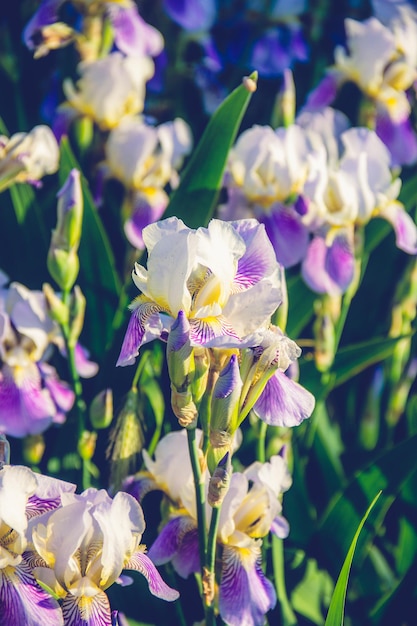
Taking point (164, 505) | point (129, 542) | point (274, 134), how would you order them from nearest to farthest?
1. point (129, 542)
2. point (164, 505)
3. point (274, 134)

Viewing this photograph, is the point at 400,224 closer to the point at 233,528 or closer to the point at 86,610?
the point at 233,528

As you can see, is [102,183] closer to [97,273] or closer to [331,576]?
[97,273]

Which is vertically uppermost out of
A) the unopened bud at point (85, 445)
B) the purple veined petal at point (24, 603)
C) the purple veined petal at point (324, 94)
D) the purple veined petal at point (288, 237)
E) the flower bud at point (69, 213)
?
the flower bud at point (69, 213)

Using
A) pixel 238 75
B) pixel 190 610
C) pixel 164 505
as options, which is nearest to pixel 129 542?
pixel 164 505

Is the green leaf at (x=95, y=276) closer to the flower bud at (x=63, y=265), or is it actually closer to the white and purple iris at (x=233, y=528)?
the flower bud at (x=63, y=265)

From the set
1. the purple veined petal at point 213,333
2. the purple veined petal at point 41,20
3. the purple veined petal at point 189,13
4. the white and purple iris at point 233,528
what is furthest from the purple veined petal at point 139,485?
the purple veined petal at point 189,13

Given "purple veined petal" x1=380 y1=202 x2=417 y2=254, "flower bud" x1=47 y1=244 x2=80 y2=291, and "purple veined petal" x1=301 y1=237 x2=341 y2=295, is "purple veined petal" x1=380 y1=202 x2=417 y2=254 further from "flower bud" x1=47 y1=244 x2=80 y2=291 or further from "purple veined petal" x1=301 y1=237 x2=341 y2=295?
"flower bud" x1=47 y1=244 x2=80 y2=291

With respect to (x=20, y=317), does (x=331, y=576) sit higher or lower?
lower
